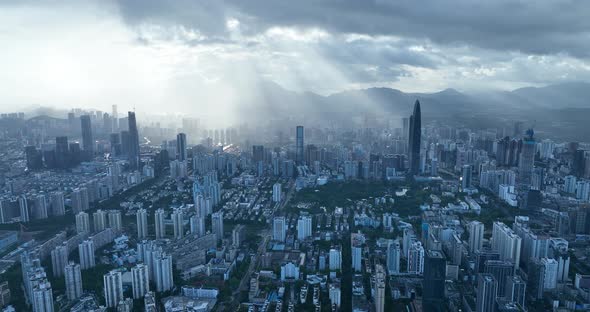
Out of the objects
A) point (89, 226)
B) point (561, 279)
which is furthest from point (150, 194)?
point (561, 279)

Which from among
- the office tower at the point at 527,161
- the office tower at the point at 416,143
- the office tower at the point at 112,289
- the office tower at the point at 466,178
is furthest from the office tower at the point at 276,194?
the office tower at the point at 527,161

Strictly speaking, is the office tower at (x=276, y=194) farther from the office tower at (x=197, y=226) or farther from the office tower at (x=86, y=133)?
the office tower at (x=86, y=133)

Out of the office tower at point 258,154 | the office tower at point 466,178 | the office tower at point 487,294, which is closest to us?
the office tower at point 487,294

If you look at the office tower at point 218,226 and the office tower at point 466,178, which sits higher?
the office tower at point 466,178

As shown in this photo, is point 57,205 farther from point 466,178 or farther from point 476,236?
point 466,178

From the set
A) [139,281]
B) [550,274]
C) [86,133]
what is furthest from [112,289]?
[86,133]

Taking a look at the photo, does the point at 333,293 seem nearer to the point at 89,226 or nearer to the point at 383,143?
the point at 89,226

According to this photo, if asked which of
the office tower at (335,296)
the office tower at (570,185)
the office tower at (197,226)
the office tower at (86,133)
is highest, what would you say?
the office tower at (86,133)
